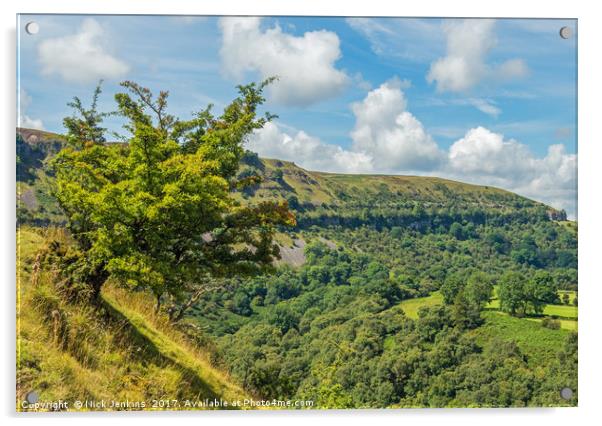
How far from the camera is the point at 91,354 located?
7.47 m

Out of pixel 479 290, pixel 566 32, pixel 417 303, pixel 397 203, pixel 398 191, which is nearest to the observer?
pixel 566 32

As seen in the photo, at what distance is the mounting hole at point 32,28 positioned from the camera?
26.8ft

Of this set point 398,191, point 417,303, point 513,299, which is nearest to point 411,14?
point 513,299

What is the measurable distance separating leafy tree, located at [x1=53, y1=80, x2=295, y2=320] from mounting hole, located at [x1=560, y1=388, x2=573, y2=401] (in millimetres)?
5203

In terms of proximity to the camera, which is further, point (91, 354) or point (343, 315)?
point (343, 315)

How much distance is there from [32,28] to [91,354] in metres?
5.02

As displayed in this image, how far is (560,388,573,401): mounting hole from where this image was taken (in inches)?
339

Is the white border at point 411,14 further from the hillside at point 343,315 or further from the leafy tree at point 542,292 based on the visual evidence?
the leafy tree at point 542,292

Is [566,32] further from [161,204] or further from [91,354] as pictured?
[91,354]

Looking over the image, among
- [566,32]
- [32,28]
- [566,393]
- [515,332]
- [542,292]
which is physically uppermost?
[566,32]

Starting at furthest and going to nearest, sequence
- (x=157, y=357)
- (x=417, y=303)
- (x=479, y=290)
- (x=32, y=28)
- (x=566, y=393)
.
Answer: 1. (x=479, y=290)
2. (x=417, y=303)
3. (x=566, y=393)
4. (x=157, y=357)
5. (x=32, y=28)

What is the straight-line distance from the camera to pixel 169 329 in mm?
10141
